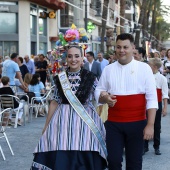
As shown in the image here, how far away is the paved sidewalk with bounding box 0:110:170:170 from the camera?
8195 mm

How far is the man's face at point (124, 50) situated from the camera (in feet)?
18.4

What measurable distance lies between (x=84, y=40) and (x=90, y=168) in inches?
88.3

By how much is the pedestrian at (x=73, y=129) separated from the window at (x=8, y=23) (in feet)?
81.0

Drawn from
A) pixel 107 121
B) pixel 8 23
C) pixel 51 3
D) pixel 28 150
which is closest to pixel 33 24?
pixel 51 3

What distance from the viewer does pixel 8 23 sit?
3030 centimetres

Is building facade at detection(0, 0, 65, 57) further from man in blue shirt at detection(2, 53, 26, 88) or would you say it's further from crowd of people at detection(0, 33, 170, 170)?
crowd of people at detection(0, 33, 170, 170)

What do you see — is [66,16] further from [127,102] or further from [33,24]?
[127,102]

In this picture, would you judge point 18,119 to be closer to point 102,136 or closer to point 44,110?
point 44,110

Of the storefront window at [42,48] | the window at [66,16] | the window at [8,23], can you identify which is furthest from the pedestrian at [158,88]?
the window at [66,16]

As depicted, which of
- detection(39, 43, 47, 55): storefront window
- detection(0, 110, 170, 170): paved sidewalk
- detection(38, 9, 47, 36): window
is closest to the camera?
detection(0, 110, 170, 170): paved sidewalk

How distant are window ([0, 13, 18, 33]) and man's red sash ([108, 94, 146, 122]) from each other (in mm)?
25164

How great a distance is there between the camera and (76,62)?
19.4 ft

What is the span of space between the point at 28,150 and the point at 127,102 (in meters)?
4.32

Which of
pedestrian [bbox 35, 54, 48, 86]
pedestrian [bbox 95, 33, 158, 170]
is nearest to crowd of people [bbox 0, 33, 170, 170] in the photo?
pedestrian [bbox 95, 33, 158, 170]
